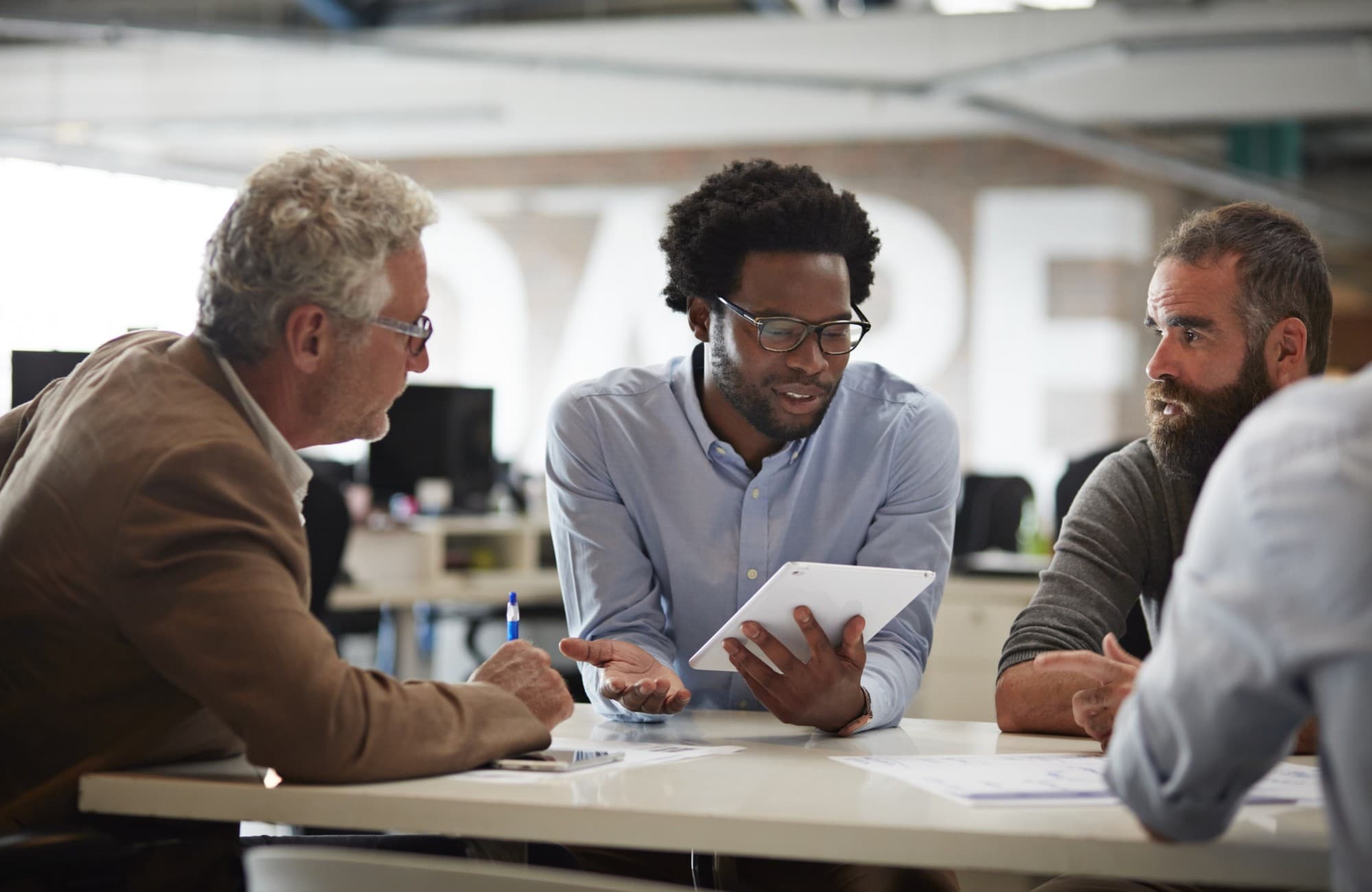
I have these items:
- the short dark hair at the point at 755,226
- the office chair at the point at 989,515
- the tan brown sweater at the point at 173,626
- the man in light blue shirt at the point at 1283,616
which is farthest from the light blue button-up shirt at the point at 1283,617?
the office chair at the point at 989,515

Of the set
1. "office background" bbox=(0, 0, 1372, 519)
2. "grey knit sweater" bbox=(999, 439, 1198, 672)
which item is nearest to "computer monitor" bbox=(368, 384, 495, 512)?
"office background" bbox=(0, 0, 1372, 519)

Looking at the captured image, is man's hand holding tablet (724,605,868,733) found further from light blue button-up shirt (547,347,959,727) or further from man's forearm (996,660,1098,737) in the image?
light blue button-up shirt (547,347,959,727)

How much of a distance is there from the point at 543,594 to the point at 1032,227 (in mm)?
5079

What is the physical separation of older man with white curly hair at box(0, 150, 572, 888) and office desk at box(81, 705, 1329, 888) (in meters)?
0.06

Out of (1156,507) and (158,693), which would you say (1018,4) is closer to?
(1156,507)

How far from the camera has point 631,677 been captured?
6.12 feet

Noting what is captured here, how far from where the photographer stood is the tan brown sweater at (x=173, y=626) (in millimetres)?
1349

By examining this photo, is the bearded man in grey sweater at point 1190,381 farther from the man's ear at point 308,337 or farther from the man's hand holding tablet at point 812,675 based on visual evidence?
the man's ear at point 308,337

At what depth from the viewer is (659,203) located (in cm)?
990

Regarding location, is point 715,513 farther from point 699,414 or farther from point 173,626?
point 173,626

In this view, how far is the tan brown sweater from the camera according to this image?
1.35 meters

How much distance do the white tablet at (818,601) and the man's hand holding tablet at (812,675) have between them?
0.02 metres

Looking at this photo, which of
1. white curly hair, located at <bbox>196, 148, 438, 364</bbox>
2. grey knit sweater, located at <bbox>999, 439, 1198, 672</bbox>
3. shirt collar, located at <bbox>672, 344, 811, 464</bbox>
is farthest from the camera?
shirt collar, located at <bbox>672, 344, 811, 464</bbox>

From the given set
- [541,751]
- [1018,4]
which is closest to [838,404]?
[541,751]
